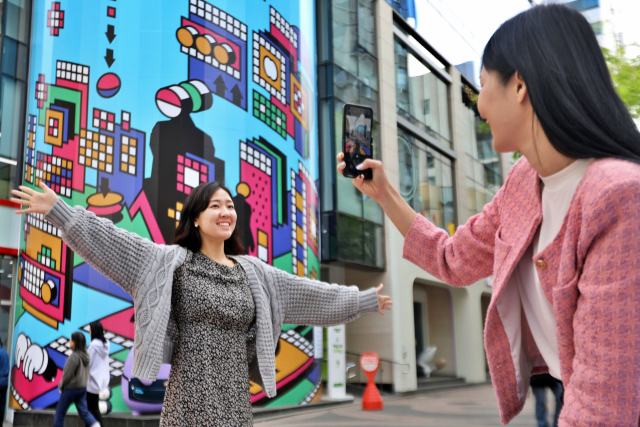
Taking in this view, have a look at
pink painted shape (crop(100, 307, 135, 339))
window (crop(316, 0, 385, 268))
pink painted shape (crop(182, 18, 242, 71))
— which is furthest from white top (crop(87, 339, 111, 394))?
window (crop(316, 0, 385, 268))

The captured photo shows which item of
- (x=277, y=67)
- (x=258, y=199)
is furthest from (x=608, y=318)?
(x=277, y=67)

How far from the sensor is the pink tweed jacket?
0.99 metres

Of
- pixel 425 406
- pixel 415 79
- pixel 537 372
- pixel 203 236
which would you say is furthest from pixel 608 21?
pixel 537 372

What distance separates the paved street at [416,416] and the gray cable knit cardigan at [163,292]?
24.3 ft

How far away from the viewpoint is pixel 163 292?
305 cm

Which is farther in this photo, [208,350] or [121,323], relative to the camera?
[121,323]

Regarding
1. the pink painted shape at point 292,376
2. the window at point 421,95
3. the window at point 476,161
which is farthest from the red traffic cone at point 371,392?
the window at point 476,161

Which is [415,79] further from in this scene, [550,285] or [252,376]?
[550,285]

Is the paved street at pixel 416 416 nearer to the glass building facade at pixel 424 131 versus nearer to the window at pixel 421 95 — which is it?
the glass building facade at pixel 424 131

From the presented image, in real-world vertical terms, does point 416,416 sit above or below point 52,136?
below

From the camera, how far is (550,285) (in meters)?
1.21

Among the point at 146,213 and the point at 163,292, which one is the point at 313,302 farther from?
the point at 146,213

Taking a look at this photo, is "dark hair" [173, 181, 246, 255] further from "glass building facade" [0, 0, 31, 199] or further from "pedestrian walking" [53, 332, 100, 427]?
"glass building facade" [0, 0, 31, 199]

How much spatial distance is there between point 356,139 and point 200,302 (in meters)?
1.37
